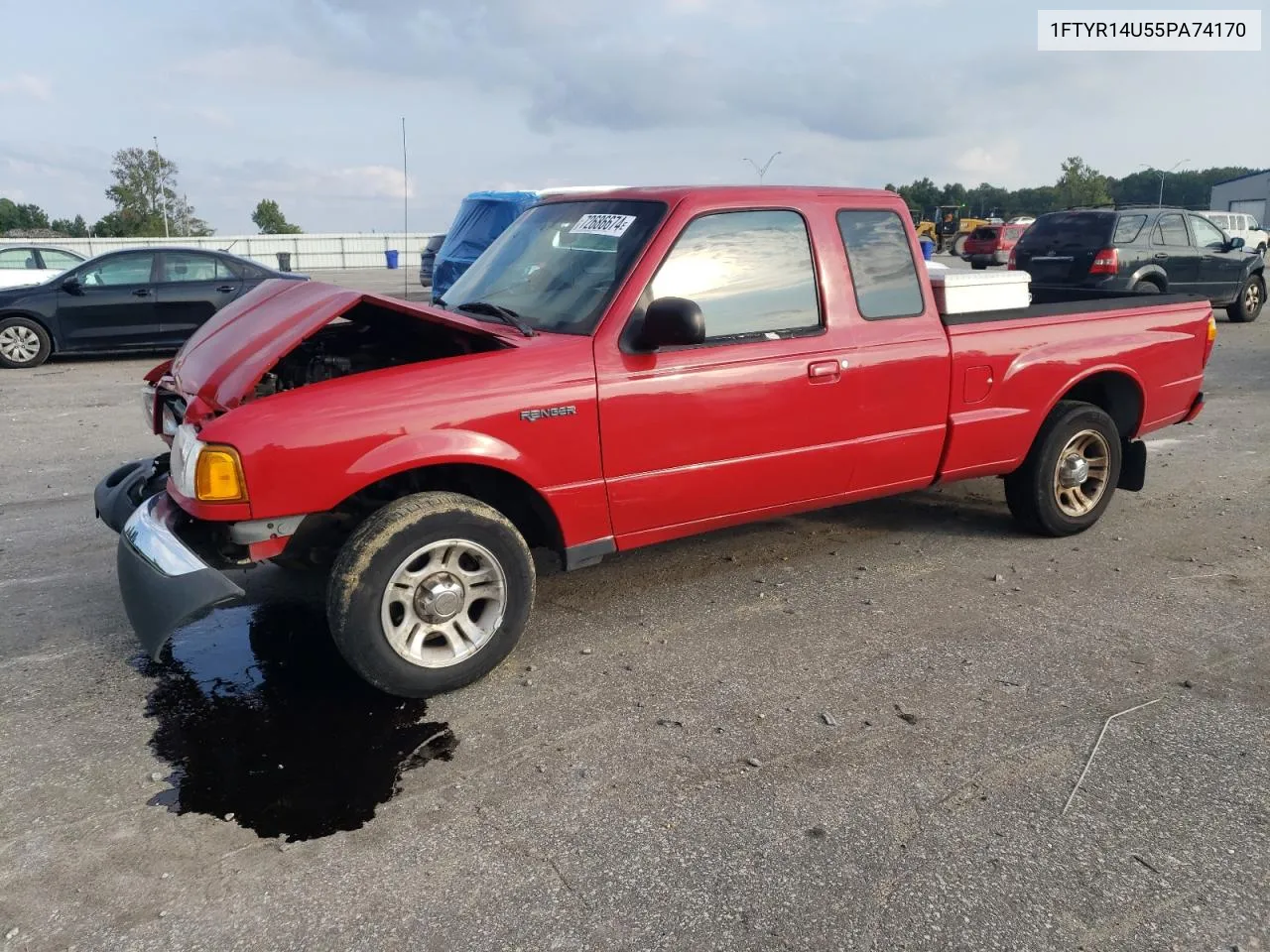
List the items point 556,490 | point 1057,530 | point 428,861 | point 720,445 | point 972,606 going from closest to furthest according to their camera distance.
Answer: point 428,861, point 556,490, point 720,445, point 972,606, point 1057,530

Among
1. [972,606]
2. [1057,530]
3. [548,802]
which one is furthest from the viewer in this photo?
[1057,530]

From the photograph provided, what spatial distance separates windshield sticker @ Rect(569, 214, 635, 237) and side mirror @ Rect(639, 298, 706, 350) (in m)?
0.59

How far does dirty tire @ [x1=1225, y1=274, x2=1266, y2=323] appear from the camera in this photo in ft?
52.9

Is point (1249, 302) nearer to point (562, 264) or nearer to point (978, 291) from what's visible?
point (978, 291)

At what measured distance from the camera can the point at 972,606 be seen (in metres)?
4.55

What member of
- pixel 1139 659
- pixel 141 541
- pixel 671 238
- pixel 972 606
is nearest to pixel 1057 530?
pixel 972 606

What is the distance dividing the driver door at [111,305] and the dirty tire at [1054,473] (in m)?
10.8

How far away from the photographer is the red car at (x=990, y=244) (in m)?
33.0

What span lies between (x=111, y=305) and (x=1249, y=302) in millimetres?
16844

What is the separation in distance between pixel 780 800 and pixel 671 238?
226 centimetres

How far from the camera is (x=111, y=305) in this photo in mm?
12180

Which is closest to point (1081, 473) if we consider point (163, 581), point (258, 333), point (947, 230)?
point (258, 333)

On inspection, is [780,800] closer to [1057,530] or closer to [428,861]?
[428,861]

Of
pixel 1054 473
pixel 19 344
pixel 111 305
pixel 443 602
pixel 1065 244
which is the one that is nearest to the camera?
pixel 443 602
